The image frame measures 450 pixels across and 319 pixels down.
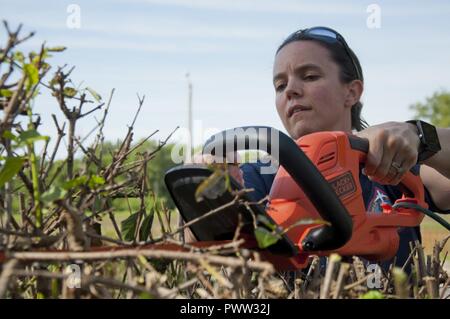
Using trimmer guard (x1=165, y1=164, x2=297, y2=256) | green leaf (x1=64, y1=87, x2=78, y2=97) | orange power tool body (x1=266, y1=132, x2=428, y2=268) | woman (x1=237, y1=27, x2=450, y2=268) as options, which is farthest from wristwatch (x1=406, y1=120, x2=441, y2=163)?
green leaf (x1=64, y1=87, x2=78, y2=97)

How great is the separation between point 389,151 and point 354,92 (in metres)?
1.47

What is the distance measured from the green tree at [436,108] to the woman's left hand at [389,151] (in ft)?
163

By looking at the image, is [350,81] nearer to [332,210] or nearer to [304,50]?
[304,50]

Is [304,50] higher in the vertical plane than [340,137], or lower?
higher

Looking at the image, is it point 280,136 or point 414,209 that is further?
point 414,209

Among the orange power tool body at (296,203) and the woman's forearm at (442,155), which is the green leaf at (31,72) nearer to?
the orange power tool body at (296,203)

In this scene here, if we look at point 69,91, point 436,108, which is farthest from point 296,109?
point 436,108

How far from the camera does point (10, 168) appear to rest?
1157 mm

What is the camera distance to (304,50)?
3041mm

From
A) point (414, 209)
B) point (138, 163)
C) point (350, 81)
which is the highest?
point (350, 81)

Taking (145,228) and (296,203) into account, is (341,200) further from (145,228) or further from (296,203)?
(145,228)

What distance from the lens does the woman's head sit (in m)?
2.99

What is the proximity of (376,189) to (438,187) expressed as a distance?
36 cm
